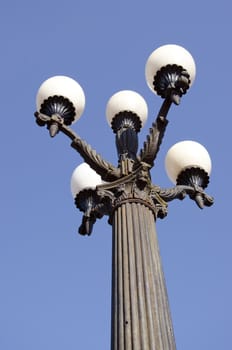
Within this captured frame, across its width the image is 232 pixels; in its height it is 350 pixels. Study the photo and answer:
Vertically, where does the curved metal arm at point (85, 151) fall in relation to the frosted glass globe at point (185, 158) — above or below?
below

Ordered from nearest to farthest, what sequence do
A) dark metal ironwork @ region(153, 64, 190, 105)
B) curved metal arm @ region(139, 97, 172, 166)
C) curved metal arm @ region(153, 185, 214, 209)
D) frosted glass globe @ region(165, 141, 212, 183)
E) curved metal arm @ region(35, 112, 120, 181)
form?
curved metal arm @ region(139, 97, 172, 166) < curved metal arm @ region(35, 112, 120, 181) < curved metal arm @ region(153, 185, 214, 209) < dark metal ironwork @ region(153, 64, 190, 105) < frosted glass globe @ region(165, 141, 212, 183)

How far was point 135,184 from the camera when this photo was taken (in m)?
7.16

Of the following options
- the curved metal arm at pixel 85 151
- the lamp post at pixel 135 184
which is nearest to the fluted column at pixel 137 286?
the lamp post at pixel 135 184

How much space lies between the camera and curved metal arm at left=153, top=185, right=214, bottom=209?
757 centimetres

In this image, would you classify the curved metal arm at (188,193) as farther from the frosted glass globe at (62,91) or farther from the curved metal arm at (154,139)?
the frosted glass globe at (62,91)

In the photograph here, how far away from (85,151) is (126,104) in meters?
1.71

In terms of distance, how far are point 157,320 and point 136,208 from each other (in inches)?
55.1

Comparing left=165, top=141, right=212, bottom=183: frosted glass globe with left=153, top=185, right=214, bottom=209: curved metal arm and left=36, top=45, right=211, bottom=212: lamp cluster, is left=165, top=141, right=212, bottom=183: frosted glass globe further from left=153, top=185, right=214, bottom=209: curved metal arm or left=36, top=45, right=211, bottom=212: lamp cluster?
left=153, top=185, right=214, bottom=209: curved metal arm

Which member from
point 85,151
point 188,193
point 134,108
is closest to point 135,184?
point 85,151

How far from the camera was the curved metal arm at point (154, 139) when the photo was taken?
7.31 m

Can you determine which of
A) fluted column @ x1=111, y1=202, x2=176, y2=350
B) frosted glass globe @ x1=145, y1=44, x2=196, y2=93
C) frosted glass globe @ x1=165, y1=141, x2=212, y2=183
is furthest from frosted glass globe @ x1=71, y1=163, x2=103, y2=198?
fluted column @ x1=111, y1=202, x2=176, y2=350

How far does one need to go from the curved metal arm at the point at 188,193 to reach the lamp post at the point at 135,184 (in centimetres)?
1

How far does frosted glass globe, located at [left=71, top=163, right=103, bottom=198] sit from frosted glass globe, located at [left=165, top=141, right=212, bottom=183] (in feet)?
2.94

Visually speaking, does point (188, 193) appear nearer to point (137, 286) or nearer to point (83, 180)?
point (83, 180)
